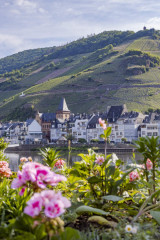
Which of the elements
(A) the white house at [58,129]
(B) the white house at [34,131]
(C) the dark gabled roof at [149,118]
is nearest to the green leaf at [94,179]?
(C) the dark gabled roof at [149,118]

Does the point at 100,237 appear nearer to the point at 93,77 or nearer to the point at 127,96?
the point at 127,96

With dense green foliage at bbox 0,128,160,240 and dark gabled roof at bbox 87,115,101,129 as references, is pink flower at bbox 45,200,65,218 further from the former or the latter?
dark gabled roof at bbox 87,115,101,129

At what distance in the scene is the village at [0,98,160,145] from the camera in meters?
75.6

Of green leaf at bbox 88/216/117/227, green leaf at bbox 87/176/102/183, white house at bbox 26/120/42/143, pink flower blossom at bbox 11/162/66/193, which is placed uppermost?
pink flower blossom at bbox 11/162/66/193

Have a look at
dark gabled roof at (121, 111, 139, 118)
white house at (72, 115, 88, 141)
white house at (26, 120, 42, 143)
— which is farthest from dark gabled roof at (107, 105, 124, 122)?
white house at (26, 120, 42, 143)

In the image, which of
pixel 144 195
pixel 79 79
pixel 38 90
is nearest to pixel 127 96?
pixel 79 79

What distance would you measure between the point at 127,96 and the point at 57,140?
122 ft

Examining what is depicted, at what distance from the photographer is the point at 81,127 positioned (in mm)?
82188

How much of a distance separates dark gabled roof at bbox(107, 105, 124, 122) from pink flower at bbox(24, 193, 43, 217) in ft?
249

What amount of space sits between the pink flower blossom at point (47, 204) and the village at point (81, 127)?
207 ft

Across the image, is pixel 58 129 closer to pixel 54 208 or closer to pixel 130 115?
pixel 130 115

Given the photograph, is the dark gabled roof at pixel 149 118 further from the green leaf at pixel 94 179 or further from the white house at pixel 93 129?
the green leaf at pixel 94 179

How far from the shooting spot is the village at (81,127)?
2975 inches

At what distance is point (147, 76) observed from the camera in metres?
134
